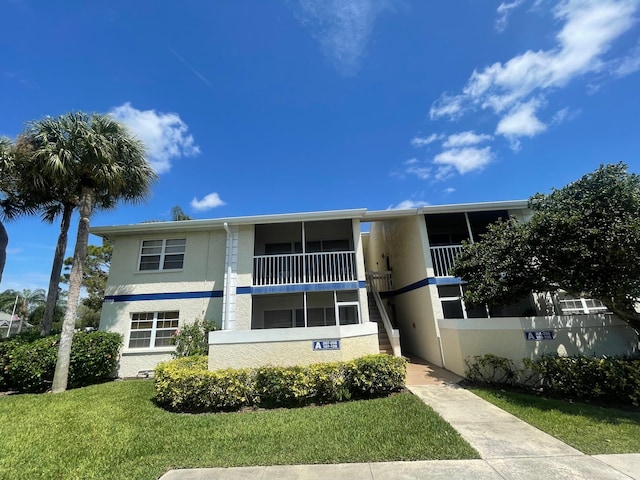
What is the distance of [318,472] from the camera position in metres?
3.97

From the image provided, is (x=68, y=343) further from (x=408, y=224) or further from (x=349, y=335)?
(x=408, y=224)

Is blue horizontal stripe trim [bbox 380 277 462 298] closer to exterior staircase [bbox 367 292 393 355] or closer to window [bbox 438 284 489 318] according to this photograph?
window [bbox 438 284 489 318]

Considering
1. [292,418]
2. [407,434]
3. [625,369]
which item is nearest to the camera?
[407,434]

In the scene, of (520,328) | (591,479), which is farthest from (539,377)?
(591,479)

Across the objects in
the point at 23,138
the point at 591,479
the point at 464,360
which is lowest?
the point at 591,479

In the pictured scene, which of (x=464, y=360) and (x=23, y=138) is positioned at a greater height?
(x=23, y=138)

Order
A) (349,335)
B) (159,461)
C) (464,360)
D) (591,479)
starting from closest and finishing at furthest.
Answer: (591,479), (159,461), (349,335), (464,360)

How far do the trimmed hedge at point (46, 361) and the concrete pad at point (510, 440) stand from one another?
1131 centimetres

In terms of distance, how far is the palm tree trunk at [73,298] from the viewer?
892 centimetres

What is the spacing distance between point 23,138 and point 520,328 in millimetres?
16717

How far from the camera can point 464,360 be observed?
8.92 metres

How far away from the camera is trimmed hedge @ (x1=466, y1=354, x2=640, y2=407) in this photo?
641 centimetres

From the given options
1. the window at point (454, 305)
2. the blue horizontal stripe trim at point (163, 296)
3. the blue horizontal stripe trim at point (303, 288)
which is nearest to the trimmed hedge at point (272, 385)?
the blue horizontal stripe trim at point (303, 288)

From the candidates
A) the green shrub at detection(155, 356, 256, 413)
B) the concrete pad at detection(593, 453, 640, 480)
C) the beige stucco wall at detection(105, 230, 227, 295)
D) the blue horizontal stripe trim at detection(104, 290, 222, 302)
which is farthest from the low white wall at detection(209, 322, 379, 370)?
the concrete pad at detection(593, 453, 640, 480)
